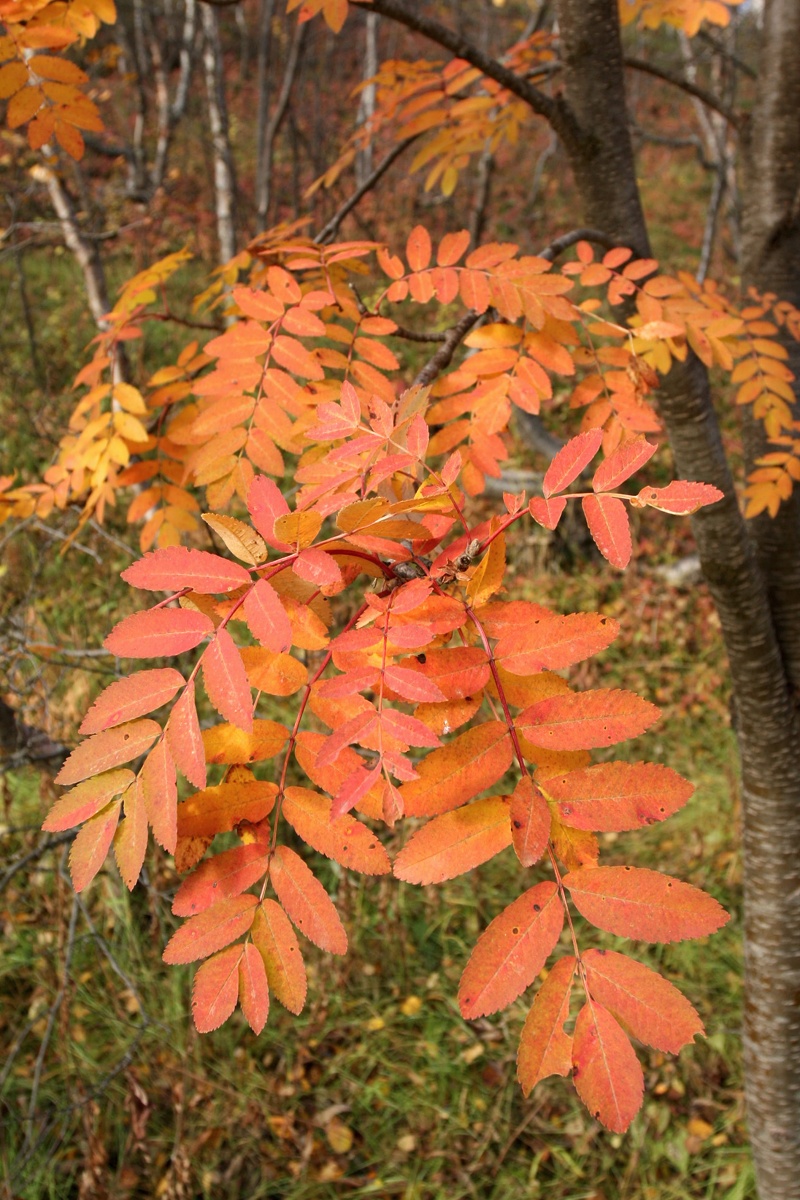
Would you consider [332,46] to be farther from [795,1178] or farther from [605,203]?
[795,1178]

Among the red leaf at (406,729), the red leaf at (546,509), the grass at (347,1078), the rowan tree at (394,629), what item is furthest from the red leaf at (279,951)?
the grass at (347,1078)

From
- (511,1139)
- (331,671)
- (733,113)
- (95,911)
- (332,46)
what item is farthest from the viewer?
(332,46)

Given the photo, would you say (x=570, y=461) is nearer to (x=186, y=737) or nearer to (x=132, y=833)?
(x=186, y=737)

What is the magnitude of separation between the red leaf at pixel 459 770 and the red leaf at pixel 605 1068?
0.72 ft

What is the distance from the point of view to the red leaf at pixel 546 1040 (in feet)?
2.22

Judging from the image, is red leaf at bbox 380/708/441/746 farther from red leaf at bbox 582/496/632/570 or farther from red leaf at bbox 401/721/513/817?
red leaf at bbox 582/496/632/570

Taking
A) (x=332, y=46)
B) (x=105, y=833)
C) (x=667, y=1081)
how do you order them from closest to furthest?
1. (x=105, y=833)
2. (x=667, y=1081)
3. (x=332, y=46)

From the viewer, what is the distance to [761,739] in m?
2.10

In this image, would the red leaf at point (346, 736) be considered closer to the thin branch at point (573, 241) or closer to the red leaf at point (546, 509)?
the red leaf at point (546, 509)

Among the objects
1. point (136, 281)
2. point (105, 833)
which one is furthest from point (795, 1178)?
point (136, 281)

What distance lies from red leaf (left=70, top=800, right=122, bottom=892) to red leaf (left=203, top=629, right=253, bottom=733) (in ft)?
0.53

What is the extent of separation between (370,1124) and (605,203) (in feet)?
10.2

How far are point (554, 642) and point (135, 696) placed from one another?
43cm

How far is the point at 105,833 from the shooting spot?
76 centimetres
